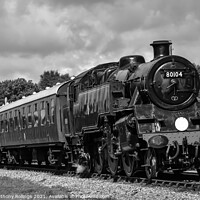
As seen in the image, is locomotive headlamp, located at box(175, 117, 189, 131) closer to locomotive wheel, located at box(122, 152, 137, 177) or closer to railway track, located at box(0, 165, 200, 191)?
railway track, located at box(0, 165, 200, 191)

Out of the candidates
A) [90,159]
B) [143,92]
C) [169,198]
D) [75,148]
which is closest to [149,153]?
[143,92]

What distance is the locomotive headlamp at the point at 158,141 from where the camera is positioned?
45.6ft

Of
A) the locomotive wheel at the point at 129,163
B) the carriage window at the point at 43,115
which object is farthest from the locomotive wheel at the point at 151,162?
the carriage window at the point at 43,115

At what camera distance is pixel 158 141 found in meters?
13.9

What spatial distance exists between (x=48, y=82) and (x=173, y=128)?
103485 mm

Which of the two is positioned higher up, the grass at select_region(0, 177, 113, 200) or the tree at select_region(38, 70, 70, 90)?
the tree at select_region(38, 70, 70, 90)

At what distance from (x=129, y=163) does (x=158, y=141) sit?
2.28 meters

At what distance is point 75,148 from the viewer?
2027 centimetres

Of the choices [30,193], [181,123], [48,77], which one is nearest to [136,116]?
[181,123]

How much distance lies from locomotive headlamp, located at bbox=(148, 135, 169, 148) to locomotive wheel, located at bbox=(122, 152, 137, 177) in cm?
137

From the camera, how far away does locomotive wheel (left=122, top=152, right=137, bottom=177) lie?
15.5 m

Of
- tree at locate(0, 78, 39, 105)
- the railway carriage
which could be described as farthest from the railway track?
tree at locate(0, 78, 39, 105)

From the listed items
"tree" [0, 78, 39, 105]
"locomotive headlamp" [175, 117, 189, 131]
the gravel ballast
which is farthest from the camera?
"tree" [0, 78, 39, 105]

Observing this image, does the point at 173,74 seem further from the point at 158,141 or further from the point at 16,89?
the point at 16,89
